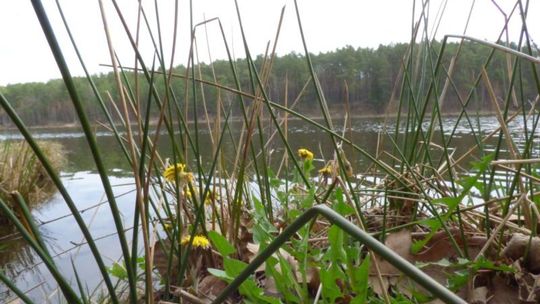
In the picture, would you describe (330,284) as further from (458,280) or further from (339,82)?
(339,82)

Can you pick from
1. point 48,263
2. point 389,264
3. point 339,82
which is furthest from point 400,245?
point 339,82

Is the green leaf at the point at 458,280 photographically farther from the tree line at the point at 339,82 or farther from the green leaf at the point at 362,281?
the tree line at the point at 339,82

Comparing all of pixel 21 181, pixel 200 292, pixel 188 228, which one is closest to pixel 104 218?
pixel 21 181

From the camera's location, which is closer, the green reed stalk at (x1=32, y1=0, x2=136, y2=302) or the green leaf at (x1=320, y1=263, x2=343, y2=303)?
the green reed stalk at (x1=32, y1=0, x2=136, y2=302)

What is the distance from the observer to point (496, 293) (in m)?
0.33

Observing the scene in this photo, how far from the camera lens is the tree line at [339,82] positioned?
62 centimetres

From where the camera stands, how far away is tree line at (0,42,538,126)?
62 cm

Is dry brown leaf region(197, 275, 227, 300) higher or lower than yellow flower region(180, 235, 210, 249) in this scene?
lower

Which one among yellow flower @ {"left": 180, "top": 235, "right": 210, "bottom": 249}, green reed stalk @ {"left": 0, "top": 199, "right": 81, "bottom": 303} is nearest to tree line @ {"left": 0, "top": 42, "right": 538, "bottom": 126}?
yellow flower @ {"left": 180, "top": 235, "right": 210, "bottom": 249}

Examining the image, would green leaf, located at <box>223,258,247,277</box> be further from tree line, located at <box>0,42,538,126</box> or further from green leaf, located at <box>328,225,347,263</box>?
tree line, located at <box>0,42,538,126</box>

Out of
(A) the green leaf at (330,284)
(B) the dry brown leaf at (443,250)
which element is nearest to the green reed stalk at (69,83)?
(A) the green leaf at (330,284)

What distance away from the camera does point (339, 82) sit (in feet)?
11.0

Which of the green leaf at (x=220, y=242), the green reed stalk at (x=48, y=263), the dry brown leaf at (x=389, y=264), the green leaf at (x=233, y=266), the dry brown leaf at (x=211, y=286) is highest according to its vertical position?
the green reed stalk at (x=48, y=263)

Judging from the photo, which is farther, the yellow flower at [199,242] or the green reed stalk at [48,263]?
the yellow flower at [199,242]
